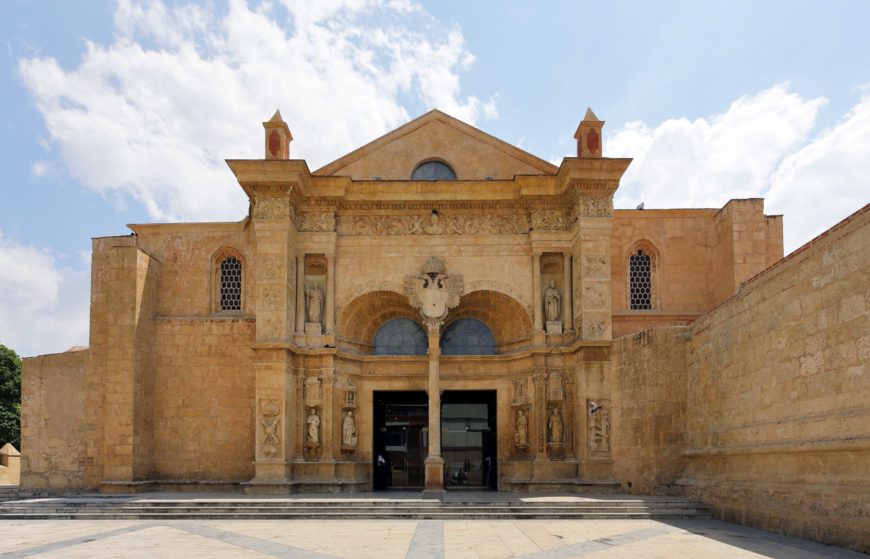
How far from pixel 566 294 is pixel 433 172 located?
5810 mm

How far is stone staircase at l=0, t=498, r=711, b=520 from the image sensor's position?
1822 centimetres

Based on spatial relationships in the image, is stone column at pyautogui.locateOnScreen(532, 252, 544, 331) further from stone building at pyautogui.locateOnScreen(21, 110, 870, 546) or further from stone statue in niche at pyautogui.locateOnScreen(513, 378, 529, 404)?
stone statue in niche at pyautogui.locateOnScreen(513, 378, 529, 404)

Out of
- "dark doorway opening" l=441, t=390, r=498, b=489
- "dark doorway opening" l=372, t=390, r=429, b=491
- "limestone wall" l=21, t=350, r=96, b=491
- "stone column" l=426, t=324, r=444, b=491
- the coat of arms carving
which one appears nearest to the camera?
"stone column" l=426, t=324, r=444, b=491

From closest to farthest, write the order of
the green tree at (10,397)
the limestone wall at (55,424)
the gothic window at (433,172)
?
1. the limestone wall at (55,424)
2. the gothic window at (433,172)
3. the green tree at (10,397)

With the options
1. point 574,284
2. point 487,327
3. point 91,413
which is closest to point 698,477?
point 574,284

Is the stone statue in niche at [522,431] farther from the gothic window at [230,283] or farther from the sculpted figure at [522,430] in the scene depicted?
the gothic window at [230,283]

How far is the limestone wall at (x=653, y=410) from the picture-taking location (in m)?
20.2

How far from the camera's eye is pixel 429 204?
25.0 meters

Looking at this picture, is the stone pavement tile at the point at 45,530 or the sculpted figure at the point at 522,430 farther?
the sculpted figure at the point at 522,430

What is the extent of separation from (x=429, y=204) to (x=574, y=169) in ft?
15.1

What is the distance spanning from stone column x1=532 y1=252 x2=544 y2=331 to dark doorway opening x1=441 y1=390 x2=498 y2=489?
3.00 m

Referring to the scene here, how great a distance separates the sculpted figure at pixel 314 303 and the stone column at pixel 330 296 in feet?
0.92

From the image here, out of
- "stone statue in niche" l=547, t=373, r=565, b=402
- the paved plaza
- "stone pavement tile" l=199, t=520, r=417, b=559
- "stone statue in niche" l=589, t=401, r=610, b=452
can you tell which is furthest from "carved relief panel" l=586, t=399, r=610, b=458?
"stone pavement tile" l=199, t=520, r=417, b=559

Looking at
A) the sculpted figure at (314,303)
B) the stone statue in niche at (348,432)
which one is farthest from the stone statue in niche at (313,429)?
the sculpted figure at (314,303)
